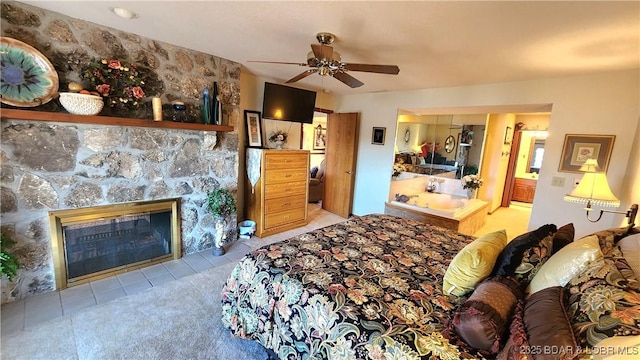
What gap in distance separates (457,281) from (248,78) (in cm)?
378

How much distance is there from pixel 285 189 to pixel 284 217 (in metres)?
0.46

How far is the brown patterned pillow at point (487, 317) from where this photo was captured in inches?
44.7

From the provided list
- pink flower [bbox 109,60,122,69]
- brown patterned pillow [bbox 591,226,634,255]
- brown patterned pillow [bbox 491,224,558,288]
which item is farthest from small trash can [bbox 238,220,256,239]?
brown patterned pillow [bbox 591,226,634,255]

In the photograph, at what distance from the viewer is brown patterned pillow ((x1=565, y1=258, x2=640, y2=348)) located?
0.94 meters

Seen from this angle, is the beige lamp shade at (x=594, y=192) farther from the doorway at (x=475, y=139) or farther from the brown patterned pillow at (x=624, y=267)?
the doorway at (x=475, y=139)

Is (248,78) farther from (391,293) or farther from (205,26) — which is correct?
(391,293)

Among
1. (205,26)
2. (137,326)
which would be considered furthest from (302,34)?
(137,326)

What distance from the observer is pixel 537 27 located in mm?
1881

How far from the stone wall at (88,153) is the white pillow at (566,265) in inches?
127

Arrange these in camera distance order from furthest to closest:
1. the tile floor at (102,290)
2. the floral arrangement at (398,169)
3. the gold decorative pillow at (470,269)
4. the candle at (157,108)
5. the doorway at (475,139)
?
the doorway at (475,139) < the floral arrangement at (398,169) < the candle at (157,108) < the tile floor at (102,290) < the gold decorative pillow at (470,269)

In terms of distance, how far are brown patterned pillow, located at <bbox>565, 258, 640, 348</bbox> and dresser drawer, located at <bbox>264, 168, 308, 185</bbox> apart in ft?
10.8

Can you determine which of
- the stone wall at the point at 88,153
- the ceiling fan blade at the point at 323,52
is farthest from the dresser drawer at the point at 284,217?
the ceiling fan blade at the point at 323,52

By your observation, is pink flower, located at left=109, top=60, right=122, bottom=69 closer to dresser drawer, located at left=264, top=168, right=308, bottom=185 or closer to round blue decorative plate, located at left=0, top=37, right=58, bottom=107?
round blue decorative plate, located at left=0, top=37, right=58, bottom=107

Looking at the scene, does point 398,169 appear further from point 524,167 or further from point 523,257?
point 524,167
